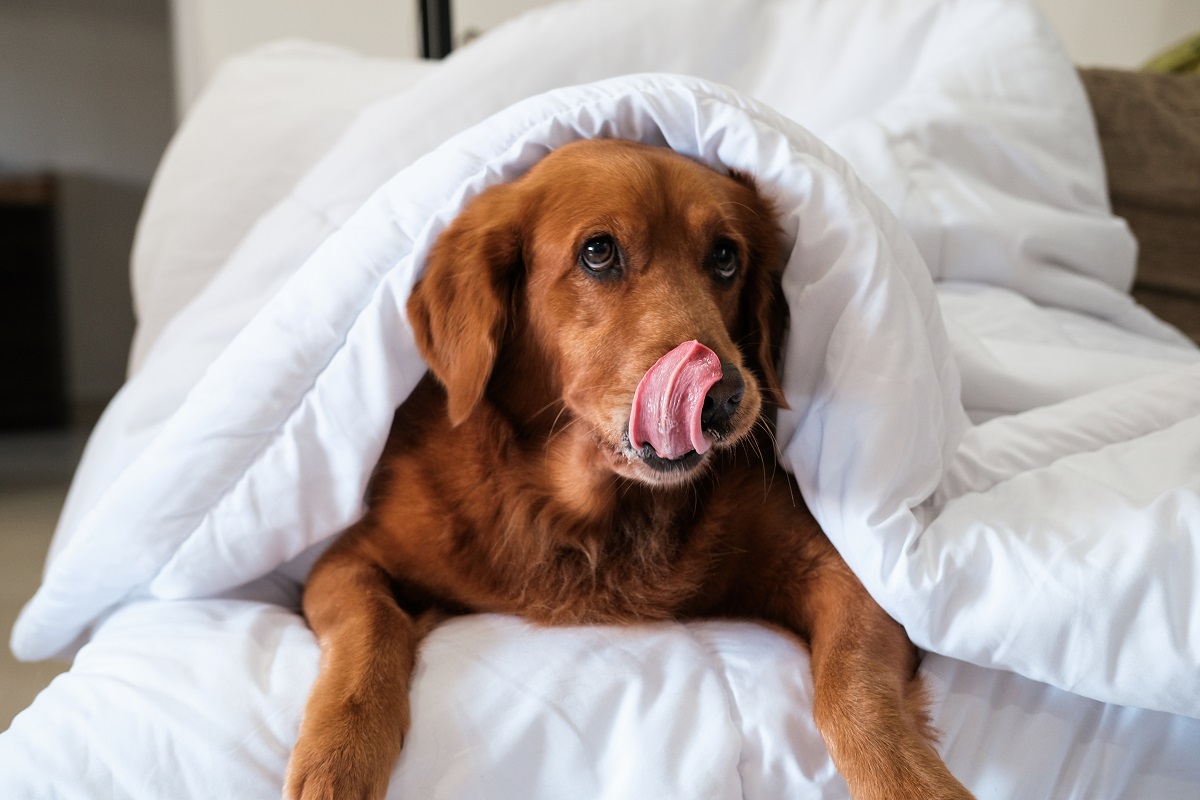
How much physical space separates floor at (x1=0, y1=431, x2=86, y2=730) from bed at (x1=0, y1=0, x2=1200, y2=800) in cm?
54

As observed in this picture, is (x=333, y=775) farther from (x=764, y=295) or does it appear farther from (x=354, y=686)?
(x=764, y=295)

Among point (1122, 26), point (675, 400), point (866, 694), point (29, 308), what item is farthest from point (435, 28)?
point (1122, 26)

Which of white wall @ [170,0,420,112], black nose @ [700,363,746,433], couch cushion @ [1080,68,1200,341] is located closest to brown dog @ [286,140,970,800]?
black nose @ [700,363,746,433]

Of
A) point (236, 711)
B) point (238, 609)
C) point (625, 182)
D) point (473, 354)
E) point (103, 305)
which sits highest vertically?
point (625, 182)

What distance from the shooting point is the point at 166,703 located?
1.02m

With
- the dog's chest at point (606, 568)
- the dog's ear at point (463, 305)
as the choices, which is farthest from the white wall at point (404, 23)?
the dog's chest at point (606, 568)

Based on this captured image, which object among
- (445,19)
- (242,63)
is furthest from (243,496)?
(445,19)

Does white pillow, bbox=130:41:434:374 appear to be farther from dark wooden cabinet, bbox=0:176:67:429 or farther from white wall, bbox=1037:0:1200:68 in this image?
white wall, bbox=1037:0:1200:68

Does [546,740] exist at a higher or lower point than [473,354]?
lower

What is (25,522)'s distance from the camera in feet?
11.0

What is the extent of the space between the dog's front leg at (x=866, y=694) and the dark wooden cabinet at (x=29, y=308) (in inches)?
157

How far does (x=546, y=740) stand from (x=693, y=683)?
171mm

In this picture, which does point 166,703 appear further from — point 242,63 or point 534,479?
point 242,63

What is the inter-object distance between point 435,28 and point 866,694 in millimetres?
2535
